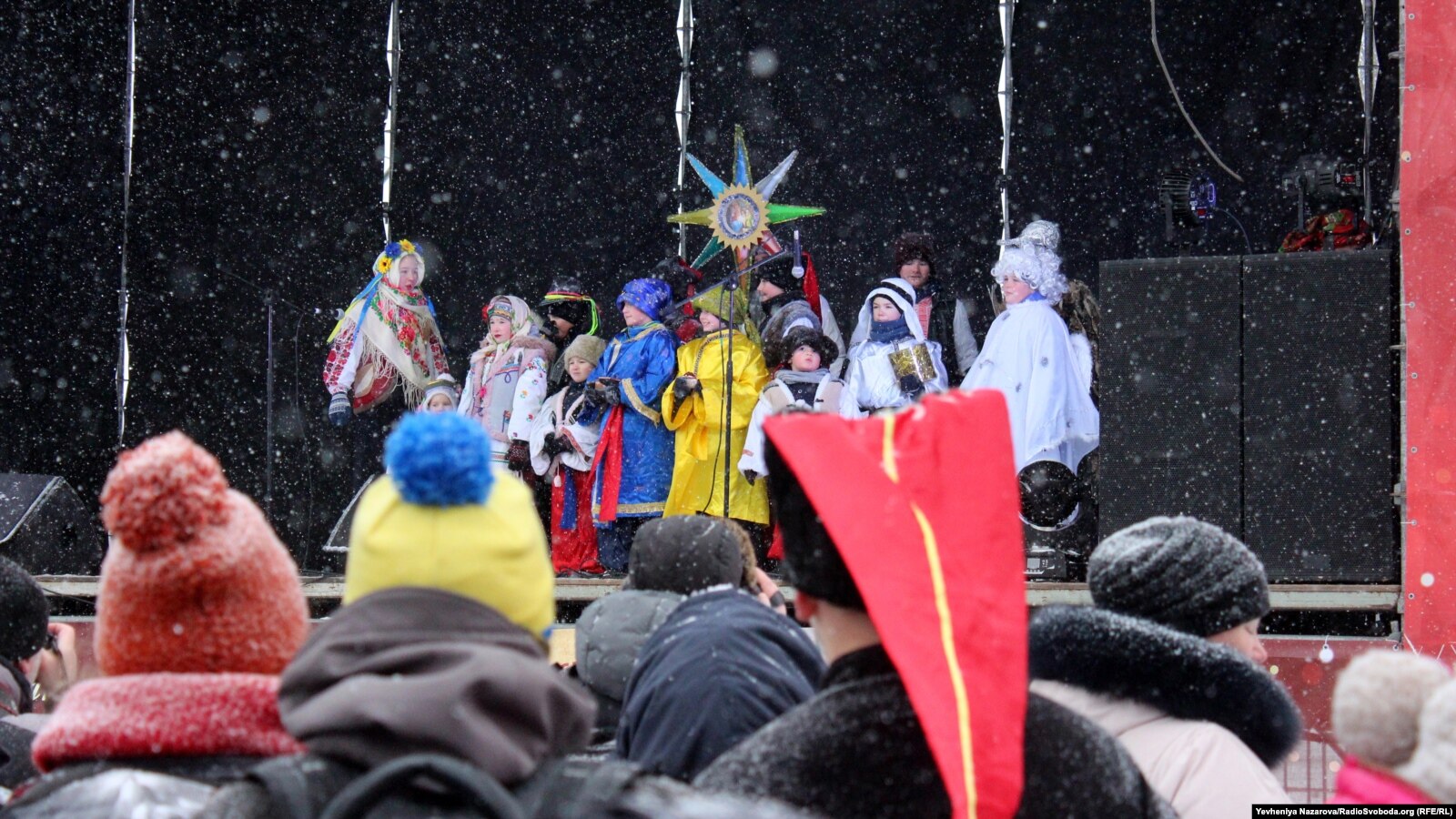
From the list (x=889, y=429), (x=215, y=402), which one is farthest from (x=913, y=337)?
(x=889, y=429)

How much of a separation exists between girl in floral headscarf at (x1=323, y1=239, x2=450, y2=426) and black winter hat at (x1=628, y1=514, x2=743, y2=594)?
5.67 metres

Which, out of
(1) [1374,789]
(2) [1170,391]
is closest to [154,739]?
(1) [1374,789]

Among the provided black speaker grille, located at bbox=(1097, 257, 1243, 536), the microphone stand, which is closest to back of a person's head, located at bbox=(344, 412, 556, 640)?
black speaker grille, located at bbox=(1097, 257, 1243, 536)

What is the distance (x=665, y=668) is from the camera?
8.23 ft

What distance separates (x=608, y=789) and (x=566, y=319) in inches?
290

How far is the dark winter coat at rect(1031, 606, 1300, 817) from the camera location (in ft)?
6.73

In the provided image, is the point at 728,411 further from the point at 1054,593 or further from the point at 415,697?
the point at 415,697

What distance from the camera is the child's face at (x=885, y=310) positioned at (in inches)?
286

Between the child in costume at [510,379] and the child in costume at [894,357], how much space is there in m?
1.82

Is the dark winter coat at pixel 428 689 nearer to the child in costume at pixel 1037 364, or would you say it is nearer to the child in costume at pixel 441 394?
the child in costume at pixel 1037 364

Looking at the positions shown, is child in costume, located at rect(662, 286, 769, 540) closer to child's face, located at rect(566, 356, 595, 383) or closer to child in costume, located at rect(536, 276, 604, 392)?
child's face, located at rect(566, 356, 595, 383)

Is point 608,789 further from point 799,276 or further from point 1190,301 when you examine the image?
point 799,276

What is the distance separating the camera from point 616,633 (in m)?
3.01

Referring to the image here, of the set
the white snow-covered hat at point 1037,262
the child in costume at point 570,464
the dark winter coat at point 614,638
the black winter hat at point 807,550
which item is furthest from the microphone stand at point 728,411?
the black winter hat at point 807,550
